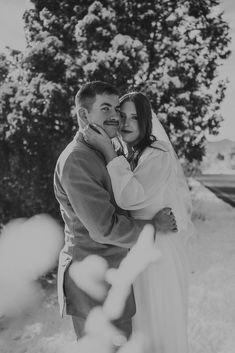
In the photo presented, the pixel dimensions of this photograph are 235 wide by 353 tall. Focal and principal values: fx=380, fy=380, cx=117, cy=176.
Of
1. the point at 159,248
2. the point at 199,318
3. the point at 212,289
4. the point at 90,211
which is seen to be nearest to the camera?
the point at 90,211

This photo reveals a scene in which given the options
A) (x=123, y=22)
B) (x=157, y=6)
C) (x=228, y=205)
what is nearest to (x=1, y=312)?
(x=123, y=22)

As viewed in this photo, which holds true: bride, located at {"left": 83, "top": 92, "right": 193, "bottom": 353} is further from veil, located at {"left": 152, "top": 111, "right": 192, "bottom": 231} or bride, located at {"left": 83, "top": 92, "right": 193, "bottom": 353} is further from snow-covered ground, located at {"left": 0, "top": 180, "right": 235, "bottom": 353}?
snow-covered ground, located at {"left": 0, "top": 180, "right": 235, "bottom": 353}

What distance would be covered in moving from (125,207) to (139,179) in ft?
0.86

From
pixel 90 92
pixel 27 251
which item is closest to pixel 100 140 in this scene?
pixel 90 92

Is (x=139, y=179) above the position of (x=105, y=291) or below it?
above

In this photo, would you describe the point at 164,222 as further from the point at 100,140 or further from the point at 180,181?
the point at 180,181

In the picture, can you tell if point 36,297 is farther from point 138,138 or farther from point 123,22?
point 123,22

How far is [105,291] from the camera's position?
A: 91.5 inches

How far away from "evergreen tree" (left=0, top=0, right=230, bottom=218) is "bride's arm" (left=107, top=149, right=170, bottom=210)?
510 centimetres

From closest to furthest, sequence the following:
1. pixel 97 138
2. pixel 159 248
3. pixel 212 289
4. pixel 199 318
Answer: pixel 97 138 < pixel 159 248 < pixel 199 318 < pixel 212 289

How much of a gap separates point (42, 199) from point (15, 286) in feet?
5.86

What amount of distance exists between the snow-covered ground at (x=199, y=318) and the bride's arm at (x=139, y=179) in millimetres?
2199

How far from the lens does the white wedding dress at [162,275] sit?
2.53 meters

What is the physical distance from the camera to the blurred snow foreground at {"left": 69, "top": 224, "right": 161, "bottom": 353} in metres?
2.24
